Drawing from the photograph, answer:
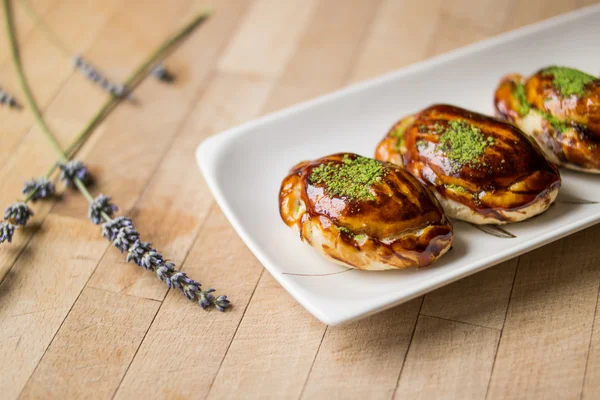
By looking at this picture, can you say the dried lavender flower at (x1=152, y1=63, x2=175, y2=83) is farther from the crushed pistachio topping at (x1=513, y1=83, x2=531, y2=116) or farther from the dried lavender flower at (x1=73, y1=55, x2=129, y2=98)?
the crushed pistachio topping at (x1=513, y1=83, x2=531, y2=116)

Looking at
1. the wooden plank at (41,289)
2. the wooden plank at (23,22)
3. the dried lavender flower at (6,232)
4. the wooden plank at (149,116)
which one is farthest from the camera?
the wooden plank at (23,22)

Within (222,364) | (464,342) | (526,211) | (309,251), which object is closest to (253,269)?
(309,251)

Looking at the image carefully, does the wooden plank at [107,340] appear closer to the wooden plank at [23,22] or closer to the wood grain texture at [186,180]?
the wood grain texture at [186,180]

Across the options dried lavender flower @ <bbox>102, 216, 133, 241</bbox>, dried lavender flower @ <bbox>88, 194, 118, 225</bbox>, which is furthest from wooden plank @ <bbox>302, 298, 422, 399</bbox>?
dried lavender flower @ <bbox>88, 194, 118, 225</bbox>

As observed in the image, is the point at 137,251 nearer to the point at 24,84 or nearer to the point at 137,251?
the point at 137,251

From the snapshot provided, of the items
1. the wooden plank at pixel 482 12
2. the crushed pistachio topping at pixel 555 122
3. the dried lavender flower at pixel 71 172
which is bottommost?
the dried lavender flower at pixel 71 172

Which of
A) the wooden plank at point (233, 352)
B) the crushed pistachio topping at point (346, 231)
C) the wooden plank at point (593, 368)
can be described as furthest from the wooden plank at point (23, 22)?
the wooden plank at point (593, 368)
